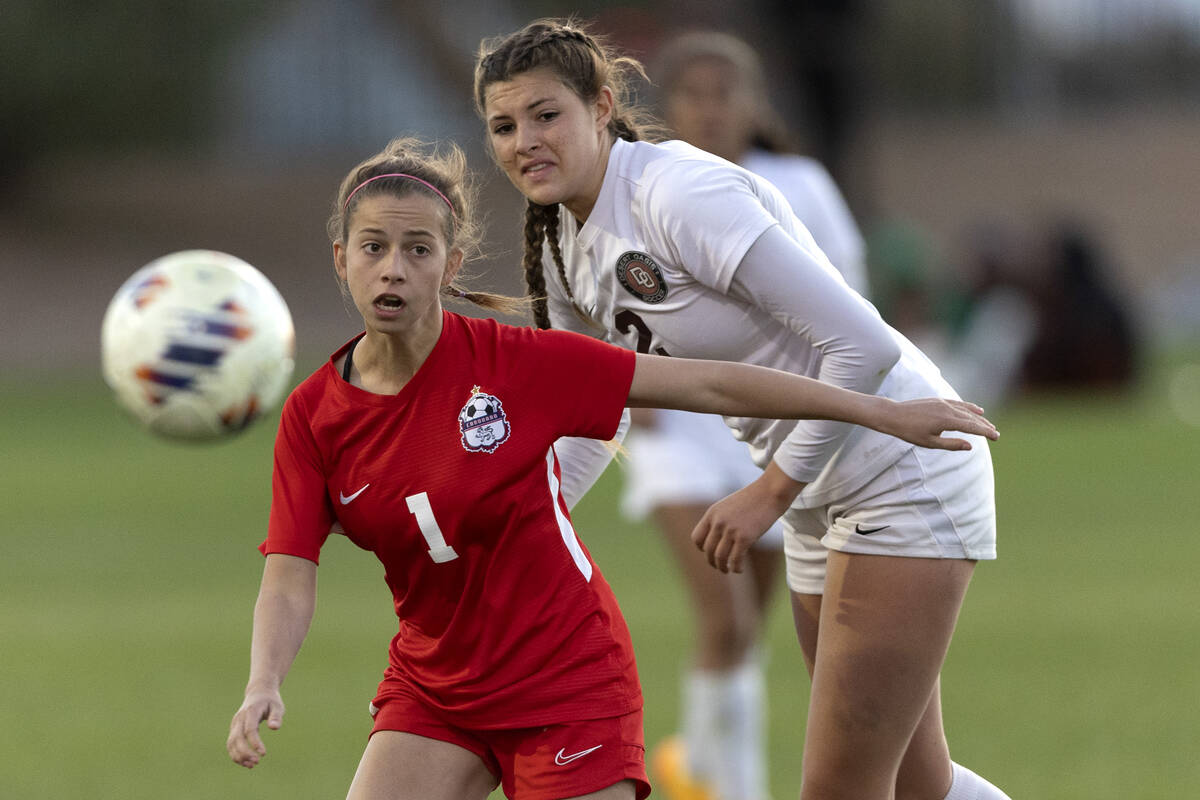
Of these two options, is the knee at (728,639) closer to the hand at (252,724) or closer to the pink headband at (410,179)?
the pink headband at (410,179)

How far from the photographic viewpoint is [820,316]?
148 inches

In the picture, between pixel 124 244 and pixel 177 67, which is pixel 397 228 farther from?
pixel 177 67

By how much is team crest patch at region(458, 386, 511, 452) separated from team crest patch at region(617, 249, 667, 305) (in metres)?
0.41

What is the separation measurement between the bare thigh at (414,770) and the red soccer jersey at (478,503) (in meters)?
0.09

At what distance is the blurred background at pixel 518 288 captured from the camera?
30.1ft

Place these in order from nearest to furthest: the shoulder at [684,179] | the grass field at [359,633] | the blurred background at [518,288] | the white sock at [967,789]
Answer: the shoulder at [684,179]
the white sock at [967,789]
the grass field at [359,633]
the blurred background at [518,288]

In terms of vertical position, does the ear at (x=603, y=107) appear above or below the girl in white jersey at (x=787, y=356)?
above

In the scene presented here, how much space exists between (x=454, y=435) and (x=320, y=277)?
31.4m

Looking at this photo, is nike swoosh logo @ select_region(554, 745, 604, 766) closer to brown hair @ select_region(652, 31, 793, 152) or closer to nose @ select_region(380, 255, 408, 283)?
nose @ select_region(380, 255, 408, 283)

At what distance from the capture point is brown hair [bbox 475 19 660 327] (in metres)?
3.96

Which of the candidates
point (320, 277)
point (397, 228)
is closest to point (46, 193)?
point (320, 277)

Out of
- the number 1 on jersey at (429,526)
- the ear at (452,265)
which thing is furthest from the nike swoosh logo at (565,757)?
the ear at (452,265)

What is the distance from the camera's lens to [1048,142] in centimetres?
4044

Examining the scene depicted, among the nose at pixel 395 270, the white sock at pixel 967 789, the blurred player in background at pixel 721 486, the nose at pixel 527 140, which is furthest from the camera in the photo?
the blurred player in background at pixel 721 486
